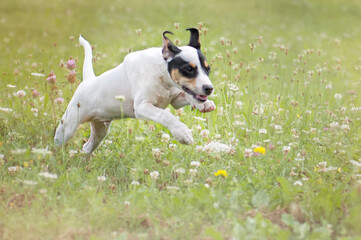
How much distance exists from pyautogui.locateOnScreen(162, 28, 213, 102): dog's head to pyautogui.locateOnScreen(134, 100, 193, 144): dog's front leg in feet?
0.84

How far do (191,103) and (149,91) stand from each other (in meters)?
0.36

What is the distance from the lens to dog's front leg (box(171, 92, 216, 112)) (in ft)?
14.5

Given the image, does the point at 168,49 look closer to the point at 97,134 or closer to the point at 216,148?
the point at 216,148

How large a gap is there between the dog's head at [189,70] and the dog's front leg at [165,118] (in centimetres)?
26

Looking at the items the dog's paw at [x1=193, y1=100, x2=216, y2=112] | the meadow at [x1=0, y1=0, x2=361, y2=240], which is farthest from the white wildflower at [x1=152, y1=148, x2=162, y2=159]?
the dog's paw at [x1=193, y1=100, x2=216, y2=112]

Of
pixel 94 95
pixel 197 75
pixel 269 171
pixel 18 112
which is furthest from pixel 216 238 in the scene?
pixel 18 112

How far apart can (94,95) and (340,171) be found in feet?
6.99

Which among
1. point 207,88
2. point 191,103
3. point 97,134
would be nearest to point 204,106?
point 191,103

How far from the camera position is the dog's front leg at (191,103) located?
4418 millimetres

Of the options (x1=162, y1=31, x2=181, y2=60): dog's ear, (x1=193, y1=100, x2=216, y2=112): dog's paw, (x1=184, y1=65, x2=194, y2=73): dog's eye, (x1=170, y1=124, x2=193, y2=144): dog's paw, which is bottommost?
(x1=170, y1=124, x2=193, y2=144): dog's paw

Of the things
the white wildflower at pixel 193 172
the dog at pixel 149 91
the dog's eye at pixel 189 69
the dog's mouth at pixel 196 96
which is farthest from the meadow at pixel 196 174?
the dog's eye at pixel 189 69

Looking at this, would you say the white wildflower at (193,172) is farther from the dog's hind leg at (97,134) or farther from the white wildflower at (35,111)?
the white wildflower at (35,111)

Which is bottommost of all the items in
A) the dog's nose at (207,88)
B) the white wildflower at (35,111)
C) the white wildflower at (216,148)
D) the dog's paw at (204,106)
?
the white wildflower at (35,111)

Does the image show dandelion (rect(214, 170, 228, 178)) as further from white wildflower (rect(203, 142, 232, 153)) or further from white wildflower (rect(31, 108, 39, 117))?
white wildflower (rect(31, 108, 39, 117))
